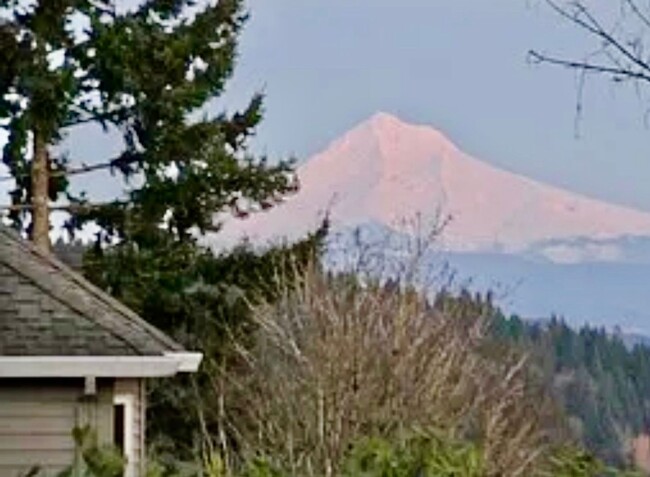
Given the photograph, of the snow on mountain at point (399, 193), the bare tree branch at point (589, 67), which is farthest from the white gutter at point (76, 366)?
the bare tree branch at point (589, 67)

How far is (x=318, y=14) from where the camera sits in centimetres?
1169

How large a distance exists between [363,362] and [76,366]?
427cm

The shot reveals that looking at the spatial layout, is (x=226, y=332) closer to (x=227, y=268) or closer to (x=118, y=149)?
(x=227, y=268)

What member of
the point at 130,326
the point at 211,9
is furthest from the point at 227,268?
the point at 130,326

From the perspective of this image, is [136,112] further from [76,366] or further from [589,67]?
[589,67]

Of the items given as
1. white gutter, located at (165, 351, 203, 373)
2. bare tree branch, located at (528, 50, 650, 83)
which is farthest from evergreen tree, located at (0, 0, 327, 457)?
bare tree branch, located at (528, 50, 650, 83)

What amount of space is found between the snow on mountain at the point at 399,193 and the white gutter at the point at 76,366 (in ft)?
15.1

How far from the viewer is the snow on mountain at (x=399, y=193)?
59.3 feet

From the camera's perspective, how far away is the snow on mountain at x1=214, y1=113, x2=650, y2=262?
59.3 feet

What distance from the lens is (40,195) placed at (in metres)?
21.0

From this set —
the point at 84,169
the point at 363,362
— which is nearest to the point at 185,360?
the point at 363,362

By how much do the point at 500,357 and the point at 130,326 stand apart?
24.9 ft

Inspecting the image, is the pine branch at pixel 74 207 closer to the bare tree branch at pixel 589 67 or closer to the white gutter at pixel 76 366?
the white gutter at pixel 76 366

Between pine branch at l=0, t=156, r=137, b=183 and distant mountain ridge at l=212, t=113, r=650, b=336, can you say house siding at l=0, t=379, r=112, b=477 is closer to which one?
distant mountain ridge at l=212, t=113, r=650, b=336
